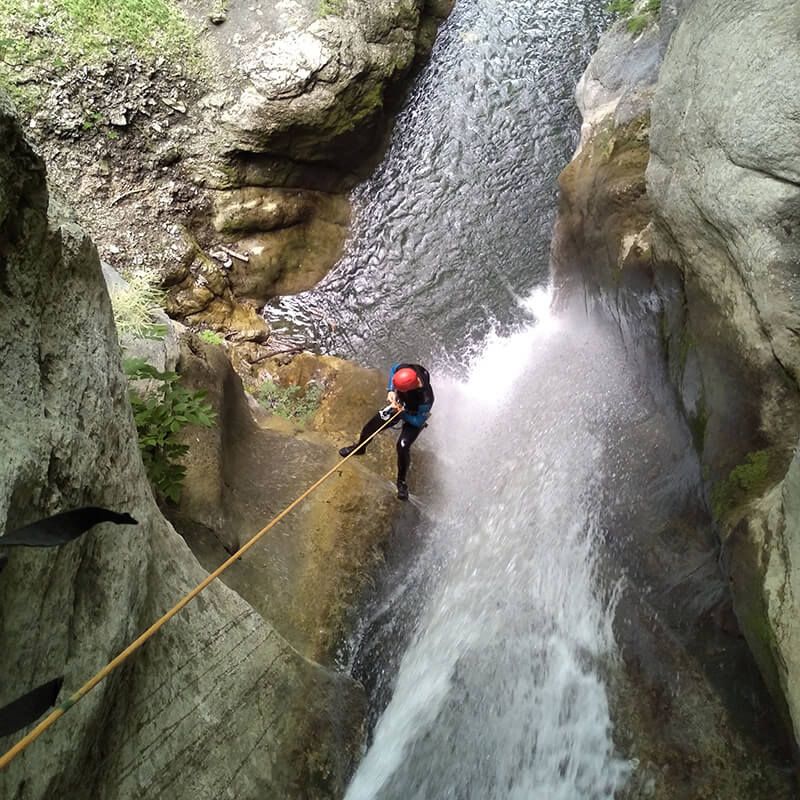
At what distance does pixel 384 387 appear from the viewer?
8.23 metres

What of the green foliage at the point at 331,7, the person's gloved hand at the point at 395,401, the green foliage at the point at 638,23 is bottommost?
the person's gloved hand at the point at 395,401

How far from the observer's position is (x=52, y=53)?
29.4 ft

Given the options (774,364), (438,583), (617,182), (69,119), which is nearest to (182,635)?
(438,583)

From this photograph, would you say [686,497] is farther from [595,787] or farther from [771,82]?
[771,82]

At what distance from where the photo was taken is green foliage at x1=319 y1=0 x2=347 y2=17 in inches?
388

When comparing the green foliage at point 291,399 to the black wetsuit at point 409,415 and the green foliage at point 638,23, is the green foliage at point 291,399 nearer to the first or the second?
the black wetsuit at point 409,415

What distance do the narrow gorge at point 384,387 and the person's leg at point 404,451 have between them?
0.54 feet

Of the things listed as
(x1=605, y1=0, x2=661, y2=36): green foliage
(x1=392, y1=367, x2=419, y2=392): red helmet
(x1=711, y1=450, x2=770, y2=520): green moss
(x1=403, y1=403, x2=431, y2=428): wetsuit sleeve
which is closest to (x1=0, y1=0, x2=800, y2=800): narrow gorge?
(x1=711, y1=450, x2=770, y2=520): green moss

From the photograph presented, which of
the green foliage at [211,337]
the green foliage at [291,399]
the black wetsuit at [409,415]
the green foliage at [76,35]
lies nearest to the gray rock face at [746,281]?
the black wetsuit at [409,415]

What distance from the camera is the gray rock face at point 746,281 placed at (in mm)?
4012

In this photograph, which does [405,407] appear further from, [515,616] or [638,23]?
[638,23]

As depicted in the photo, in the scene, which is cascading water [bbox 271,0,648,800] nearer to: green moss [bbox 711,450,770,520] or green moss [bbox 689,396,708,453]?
green moss [bbox 689,396,708,453]

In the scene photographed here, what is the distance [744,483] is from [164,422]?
4.39 m

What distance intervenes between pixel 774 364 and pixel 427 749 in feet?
12.3
